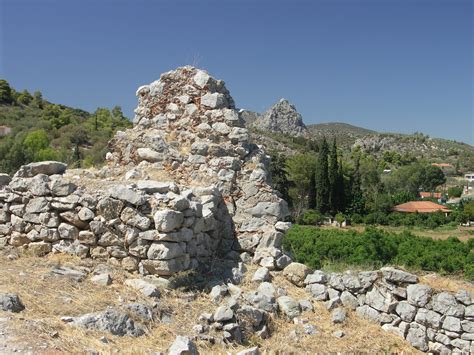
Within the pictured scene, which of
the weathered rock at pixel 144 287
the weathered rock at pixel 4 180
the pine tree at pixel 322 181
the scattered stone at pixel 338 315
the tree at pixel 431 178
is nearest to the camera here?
the weathered rock at pixel 144 287

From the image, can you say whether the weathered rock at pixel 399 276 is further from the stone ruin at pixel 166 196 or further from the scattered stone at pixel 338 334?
the stone ruin at pixel 166 196

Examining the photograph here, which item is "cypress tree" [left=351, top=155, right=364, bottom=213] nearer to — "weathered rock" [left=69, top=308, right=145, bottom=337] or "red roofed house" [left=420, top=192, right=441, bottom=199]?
"red roofed house" [left=420, top=192, right=441, bottom=199]

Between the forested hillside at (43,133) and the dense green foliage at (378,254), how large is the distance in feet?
53.1

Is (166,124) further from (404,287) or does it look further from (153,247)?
(404,287)

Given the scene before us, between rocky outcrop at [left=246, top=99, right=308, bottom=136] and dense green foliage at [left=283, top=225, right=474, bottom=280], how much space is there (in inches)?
3905

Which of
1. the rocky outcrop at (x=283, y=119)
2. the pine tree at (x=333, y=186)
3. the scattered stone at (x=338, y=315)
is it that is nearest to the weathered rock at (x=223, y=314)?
the scattered stone at (x=338, y=315)

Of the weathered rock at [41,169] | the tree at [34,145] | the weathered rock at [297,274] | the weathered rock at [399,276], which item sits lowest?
the weathered rock at [297,274]

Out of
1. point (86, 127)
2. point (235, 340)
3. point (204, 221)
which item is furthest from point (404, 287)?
point (86, 127)

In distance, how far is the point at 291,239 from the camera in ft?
30.1

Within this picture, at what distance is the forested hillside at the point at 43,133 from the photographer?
26.6 meters

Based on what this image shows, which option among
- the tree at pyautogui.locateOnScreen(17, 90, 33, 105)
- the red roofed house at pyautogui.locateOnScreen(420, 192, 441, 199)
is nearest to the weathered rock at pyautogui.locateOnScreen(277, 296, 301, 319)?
the tree at pyautogui.locateOnScreen(17, 90, 33, 105)

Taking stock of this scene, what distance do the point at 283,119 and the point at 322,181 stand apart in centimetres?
7423

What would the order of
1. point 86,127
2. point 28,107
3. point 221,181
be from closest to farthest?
point 221,181 → point 86,127 → point 28,107

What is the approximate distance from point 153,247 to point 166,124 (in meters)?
3.92
